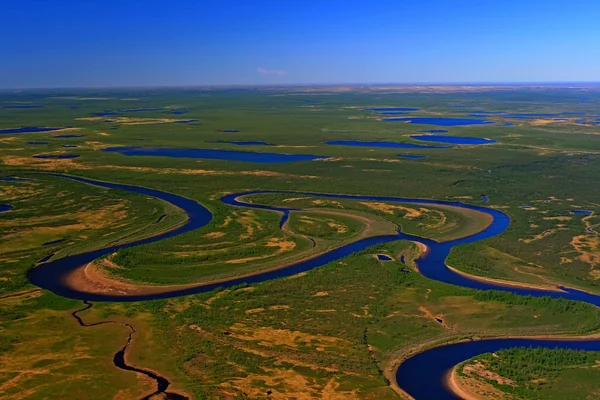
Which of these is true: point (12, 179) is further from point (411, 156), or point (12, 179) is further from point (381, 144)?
point (381, 144)

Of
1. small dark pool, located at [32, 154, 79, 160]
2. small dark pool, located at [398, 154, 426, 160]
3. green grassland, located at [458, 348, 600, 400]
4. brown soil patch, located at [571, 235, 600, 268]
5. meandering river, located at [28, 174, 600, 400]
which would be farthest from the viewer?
small dark pool, located at [398, 154, 426, 160]

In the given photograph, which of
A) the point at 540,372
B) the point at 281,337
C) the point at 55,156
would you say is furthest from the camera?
the point at 55,156

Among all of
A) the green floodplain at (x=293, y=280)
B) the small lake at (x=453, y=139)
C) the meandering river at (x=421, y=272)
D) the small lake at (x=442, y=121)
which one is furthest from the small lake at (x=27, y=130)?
the small lake at (x=442, y=121)

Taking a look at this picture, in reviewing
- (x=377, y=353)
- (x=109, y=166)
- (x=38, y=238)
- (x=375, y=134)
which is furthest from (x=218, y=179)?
(x=375, y=134)

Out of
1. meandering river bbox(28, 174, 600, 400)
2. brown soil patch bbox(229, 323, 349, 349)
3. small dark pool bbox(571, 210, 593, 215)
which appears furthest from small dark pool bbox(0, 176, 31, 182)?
small dark pool bbox(571, 210, 593, 215)

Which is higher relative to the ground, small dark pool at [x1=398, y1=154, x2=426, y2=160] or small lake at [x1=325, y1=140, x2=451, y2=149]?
small lake at [x1=325, y1=140, x2=451, y2=149]

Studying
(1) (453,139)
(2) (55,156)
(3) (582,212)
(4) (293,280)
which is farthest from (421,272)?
(1) (453,139)

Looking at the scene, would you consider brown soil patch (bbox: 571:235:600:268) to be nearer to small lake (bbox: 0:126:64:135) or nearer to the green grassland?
the green grassland
